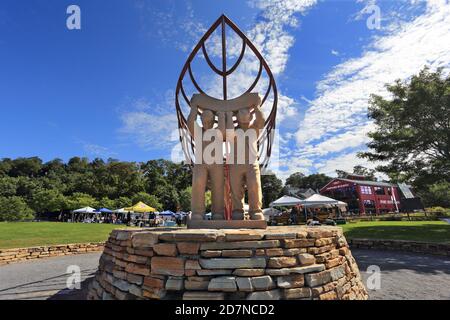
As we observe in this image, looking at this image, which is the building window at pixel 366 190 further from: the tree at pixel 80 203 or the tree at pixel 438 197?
the tree at pixel 80 203

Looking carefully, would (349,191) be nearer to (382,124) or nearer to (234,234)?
(382,124)

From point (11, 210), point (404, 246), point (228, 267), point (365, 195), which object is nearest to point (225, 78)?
point (228, 267)

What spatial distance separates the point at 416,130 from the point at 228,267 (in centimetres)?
1412

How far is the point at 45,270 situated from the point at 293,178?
7010 cm

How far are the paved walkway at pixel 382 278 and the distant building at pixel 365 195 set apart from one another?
108 ft

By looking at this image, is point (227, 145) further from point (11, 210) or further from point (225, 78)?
point (11, 210)

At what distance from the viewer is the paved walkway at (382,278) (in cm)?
475

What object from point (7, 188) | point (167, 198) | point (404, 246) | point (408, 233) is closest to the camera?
point (404, 246)

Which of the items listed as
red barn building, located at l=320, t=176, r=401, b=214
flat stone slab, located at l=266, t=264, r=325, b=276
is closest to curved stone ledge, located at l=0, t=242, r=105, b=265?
flat stone slab, located at l=266, t=264, r=325, b=276

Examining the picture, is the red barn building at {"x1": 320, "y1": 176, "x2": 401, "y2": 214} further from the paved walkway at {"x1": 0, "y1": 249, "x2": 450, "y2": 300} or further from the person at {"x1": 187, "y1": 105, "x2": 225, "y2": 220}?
the person at {"x1": 187, "y1": 105, "x2": 225, "y2": 220}

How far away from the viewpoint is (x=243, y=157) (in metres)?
5.05

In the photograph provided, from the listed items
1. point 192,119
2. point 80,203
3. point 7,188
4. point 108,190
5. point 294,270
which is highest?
point 7,188
